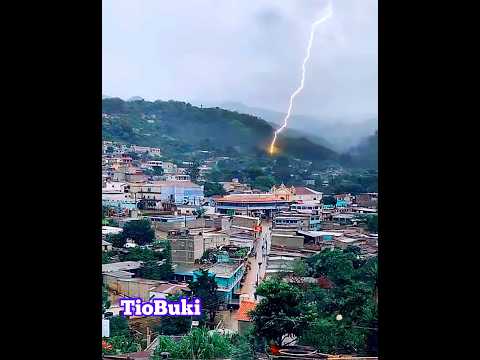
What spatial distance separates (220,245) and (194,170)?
20cm

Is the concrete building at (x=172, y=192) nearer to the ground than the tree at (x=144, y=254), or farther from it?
farther from it

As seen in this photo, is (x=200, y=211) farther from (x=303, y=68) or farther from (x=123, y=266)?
(x=303, y=68)

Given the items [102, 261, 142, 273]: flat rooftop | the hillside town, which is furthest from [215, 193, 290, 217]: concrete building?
[102, 261, 142, 273]: flat rooftop

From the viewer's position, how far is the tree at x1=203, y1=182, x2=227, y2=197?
4.06ft

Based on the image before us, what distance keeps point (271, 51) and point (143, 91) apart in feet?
1.09

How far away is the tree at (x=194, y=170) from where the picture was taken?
1235 millimetres

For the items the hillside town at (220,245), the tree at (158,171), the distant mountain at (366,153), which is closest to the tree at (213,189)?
the hillside town at (220,245)

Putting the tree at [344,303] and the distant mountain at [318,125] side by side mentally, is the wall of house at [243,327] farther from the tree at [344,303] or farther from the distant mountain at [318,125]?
the distant mountain at [318,125]

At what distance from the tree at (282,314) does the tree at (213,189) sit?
26cm

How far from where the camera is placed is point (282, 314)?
1231 mm

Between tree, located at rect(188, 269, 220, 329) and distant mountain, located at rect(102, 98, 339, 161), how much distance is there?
1.05 ft
